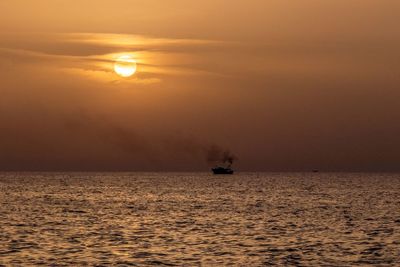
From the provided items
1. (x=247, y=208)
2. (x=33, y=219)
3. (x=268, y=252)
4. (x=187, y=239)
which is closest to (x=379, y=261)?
(x=268, y=252)

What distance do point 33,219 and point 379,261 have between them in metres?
49.3

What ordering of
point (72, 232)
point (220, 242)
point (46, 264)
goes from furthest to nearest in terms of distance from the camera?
point (72, 232), point (220, 242), point (46, 264)

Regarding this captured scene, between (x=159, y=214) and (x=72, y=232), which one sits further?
(x=159, y=214)

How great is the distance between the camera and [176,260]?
176 feet

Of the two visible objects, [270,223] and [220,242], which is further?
[270,223]

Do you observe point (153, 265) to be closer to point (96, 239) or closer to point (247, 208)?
point (96, 239)

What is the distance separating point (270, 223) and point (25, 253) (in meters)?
37.4

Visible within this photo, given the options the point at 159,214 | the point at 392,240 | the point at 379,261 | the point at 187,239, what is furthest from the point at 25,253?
the point at 159,214

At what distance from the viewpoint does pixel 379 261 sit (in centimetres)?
5422

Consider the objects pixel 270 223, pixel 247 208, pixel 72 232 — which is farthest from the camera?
pixel 247 208

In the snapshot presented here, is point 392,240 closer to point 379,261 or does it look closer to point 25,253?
point 379,261

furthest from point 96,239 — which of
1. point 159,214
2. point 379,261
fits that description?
point 159,214

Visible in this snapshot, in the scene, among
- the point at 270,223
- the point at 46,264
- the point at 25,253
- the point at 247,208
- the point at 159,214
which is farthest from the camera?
the point at 247,208

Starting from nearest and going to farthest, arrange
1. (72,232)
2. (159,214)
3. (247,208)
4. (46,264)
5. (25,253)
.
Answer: (46,264), (25,253), (72,232), (159,214), (247,208)
